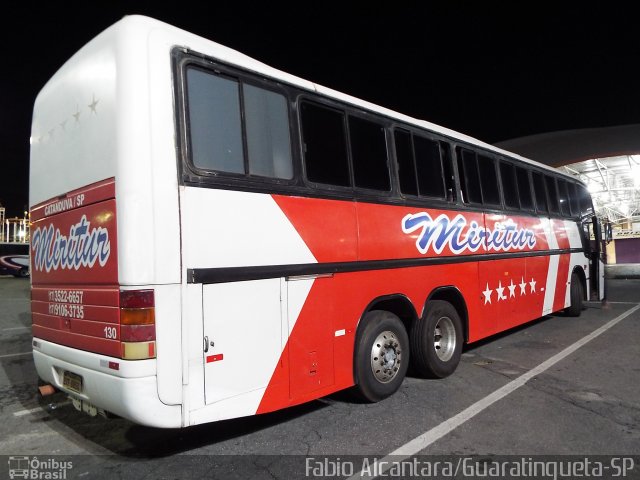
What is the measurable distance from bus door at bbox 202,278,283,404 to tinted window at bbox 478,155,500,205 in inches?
163

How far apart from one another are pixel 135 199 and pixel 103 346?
1.10m

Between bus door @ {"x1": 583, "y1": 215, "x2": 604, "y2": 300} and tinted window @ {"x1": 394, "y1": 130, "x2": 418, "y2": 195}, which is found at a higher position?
tinted window @ {"x1": 394, "y1": 130, "x2": 418, "y2": 195}

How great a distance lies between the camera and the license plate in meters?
3.42

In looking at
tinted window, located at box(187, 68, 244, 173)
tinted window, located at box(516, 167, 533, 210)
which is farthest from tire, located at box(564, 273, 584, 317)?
tinted window, located at box(187, 68, 244, 173)

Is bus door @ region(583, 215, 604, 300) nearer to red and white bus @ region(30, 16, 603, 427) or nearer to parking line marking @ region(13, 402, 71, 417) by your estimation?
red and white bus @ region(30, 16, 603, 427)

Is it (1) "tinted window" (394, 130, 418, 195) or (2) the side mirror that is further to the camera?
(2) the side mirror

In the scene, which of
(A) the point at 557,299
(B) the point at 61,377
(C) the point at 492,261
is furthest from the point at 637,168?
(B) the point at 61,377

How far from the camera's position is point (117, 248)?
3025mm

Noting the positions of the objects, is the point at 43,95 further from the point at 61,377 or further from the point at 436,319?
the point at 436,319

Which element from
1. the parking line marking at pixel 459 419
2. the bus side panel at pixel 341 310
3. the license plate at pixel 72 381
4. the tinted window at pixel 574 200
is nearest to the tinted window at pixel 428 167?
the bus side panel at pixel 341 310

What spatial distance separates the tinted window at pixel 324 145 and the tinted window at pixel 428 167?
51.7 inches

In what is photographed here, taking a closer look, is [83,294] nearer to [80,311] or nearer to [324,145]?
[80,311]

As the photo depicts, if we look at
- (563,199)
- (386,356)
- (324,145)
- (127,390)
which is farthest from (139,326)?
(563,199)

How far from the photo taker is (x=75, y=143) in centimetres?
361
